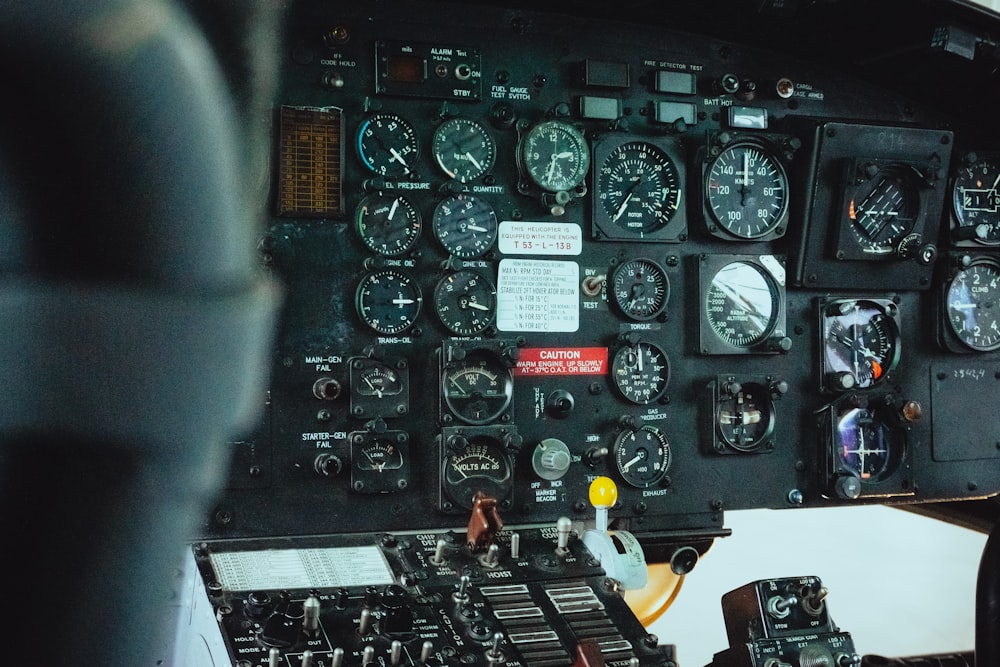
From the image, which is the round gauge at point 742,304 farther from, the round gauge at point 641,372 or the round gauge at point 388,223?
the round gauge at point 388,223

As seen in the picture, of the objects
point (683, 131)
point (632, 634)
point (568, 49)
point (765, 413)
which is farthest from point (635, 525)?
point (568, 49)

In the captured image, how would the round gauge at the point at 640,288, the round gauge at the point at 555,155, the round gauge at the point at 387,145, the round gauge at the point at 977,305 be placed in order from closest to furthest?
the round gauge at the point at 387,145 → the round gauge at the point at 555,155 → the round gauge at the point at 640,288 → the round gauge at the point at 977,305

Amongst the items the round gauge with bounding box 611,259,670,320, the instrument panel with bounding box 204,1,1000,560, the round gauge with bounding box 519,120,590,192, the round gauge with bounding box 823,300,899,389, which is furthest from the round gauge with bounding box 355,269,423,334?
the round gauge with bounding box 823,300,899,389

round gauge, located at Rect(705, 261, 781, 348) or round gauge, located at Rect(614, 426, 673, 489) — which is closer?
round gauge, located at Rect(614, 426, 673, 489)

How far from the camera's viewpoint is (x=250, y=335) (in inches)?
117

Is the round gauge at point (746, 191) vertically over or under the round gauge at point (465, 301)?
over

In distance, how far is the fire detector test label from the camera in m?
3.27

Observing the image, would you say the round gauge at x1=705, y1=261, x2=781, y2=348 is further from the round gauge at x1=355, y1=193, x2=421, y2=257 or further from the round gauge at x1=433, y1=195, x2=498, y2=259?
→ the round gauge at x1=355, y1=193, x2=421, y2=257

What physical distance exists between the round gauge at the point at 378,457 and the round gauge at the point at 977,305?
1780 millimetres

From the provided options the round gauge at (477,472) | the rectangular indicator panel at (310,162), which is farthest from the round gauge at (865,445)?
the rectangular indicator panel at (310,162)

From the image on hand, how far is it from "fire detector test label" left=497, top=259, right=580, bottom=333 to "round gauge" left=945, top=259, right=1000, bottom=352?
123cm

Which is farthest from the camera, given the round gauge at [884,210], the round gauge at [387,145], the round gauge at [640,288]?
the round gauge at [884,210]

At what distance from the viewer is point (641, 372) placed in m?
3.40

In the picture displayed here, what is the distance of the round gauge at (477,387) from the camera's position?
3.17 meters
